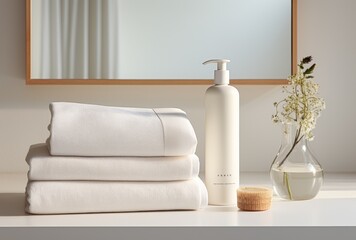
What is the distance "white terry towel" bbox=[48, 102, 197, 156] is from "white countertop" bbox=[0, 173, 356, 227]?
0.10 m

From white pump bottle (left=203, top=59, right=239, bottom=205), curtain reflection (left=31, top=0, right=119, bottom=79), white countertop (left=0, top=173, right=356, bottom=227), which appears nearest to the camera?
white countertop (left=0, top=173, right=356, bottom=227)

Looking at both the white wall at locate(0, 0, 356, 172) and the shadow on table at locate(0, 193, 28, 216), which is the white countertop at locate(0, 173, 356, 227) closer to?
the shadow on table at locate(0, 193, 28, 216)

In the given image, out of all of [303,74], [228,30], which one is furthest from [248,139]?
[303,74]

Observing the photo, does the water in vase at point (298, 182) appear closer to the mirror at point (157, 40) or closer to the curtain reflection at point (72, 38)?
the mirror at point (157, 40)

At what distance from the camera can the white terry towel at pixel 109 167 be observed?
2.89 feet

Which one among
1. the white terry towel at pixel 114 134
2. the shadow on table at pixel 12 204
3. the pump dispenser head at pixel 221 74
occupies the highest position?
the pump dispenser head at pixel 221 74

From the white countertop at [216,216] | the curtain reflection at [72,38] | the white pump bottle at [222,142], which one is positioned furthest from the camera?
the curtain reflection at [72,38]

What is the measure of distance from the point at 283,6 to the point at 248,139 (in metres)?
0.31

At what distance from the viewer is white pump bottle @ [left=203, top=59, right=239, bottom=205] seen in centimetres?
97

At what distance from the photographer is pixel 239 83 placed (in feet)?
4.33

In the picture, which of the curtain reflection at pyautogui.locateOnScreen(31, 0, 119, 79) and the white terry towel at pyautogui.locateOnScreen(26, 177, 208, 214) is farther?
the curtain reflection at pyautogui.locateOnScreen(31, 0, 119, 79)

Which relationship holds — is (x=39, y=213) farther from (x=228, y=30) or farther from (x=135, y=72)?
(x=228, y=30)

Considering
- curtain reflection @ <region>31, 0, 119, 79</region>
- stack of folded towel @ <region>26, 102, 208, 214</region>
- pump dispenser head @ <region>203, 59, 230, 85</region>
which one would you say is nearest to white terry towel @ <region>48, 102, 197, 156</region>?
stack of folded towel @ <region>26, 102, 208, 214</region>

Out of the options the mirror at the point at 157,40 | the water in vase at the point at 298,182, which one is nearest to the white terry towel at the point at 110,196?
the water in vase at the point at 298,182
